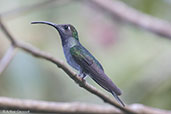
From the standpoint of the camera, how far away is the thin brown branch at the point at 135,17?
3410 mm

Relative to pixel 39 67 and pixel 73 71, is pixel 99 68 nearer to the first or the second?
pixel 73 71

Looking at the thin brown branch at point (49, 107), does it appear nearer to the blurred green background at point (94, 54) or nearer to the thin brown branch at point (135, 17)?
the blurred green background at point (94, 54)

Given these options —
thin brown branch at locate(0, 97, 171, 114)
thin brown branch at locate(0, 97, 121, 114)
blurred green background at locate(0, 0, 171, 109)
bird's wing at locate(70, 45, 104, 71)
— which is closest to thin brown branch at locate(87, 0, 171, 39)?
blurred green background at locate(0, 0, 171, 109)

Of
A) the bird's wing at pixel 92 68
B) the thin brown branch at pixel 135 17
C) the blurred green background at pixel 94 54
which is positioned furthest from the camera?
the thin brown branch at pixel 135 17

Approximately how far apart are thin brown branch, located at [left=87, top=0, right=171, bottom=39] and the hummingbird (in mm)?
2371

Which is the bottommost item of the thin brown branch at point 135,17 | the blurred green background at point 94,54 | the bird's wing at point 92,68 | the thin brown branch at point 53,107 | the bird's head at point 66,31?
the blurred green background at point 94,54

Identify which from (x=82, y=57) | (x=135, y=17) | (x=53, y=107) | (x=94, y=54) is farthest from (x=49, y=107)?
(x=135, y=17)

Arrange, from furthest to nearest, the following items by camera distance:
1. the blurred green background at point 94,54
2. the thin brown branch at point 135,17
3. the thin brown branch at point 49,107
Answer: the thin brown branch at point 135,17
the blurred green background at point 94,54
the thin brown branch at point 49,107

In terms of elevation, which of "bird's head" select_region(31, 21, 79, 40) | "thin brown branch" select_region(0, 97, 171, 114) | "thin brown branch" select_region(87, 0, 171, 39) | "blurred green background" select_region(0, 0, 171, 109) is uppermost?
"bird's head" select_region(31, 21, 79, 40)

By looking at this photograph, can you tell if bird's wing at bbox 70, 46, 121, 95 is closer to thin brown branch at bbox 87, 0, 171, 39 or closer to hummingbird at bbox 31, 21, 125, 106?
hummingbird at bbox 31, 21, 125, 106

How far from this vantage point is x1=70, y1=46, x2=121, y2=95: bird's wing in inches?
39.8

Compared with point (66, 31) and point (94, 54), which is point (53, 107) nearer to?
point (66, 31)

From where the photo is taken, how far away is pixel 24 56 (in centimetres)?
294

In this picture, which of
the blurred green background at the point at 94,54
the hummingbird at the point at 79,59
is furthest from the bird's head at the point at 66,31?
the blurred green background at the point at 94,54
